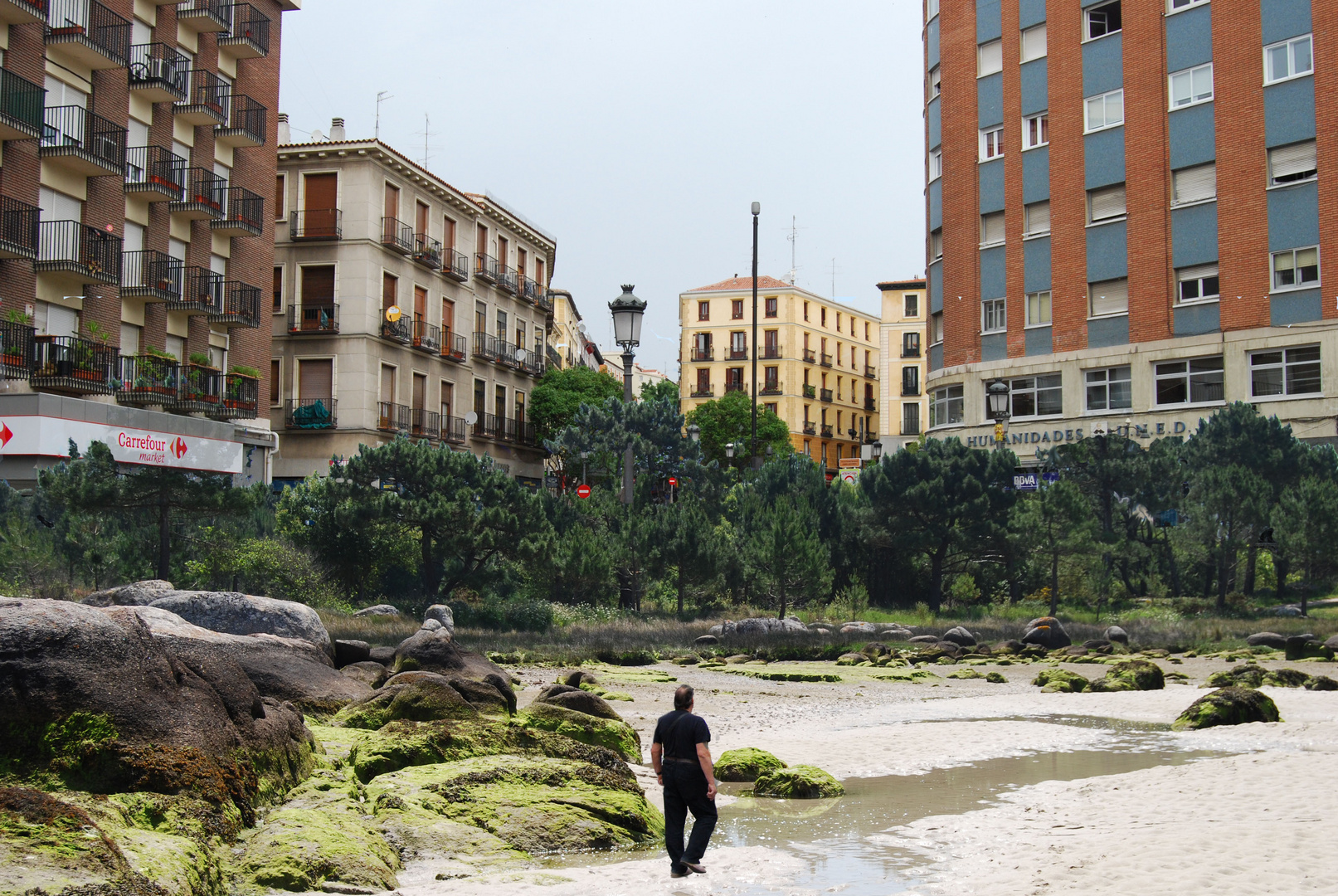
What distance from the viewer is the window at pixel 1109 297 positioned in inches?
1484

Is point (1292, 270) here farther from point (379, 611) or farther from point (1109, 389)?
point (379, 611)

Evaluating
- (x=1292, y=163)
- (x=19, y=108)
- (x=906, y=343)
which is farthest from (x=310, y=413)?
(x=906, y=343)

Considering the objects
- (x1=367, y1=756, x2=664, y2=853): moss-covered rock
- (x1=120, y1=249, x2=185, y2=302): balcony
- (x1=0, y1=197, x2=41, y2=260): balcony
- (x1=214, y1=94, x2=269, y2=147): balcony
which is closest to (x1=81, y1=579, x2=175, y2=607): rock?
(x1=367, y1=756, x2=664, y2=853): moss-covered rock

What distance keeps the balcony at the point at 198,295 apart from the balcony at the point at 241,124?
4.40 metres

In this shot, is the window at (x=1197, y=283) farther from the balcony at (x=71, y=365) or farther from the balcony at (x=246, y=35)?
the balcony at (x=71, y=365)

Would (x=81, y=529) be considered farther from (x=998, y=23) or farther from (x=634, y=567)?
(x=998, y=23)

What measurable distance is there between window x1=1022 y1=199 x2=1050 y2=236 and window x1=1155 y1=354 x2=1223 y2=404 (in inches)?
253

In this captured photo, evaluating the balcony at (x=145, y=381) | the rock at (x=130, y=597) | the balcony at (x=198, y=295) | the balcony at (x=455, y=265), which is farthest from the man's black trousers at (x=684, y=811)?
the balcony at (x=455, y=265)

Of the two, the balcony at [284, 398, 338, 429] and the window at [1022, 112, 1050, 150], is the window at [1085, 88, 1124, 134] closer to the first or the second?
the window at [1022, 112, 1050, 150]

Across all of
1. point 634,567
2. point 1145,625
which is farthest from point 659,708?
point 1145,625

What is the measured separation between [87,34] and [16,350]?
29.0ft

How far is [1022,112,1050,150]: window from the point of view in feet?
132

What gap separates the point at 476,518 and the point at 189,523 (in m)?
6.56

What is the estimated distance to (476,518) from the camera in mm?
28859
